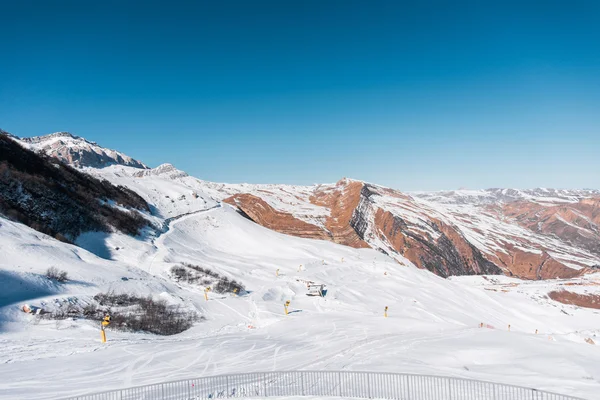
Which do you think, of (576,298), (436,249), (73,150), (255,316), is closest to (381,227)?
(436,249)

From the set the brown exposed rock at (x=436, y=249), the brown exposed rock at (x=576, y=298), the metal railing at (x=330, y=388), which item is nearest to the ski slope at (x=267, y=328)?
the metal railing at (x=330, y=388)

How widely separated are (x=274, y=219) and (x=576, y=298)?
61.4 metres

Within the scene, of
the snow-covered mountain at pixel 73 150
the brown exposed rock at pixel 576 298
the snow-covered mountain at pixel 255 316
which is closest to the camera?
the snow-covered mountain at pixel 255 316

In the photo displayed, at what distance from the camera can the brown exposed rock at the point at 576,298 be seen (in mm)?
58594

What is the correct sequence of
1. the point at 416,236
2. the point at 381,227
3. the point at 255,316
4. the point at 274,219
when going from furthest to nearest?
1. the point at 416,236
2. the point at 381,227
3. the point at 274,219
4. the point at 255,316

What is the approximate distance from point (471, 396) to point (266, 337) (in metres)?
12.0

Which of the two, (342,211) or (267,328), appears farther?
(342,211)

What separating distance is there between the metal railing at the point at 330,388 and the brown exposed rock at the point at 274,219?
199 feet

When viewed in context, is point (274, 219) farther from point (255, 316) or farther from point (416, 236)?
point (255, 316)

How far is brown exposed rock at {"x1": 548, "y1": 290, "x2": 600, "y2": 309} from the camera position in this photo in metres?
58.6

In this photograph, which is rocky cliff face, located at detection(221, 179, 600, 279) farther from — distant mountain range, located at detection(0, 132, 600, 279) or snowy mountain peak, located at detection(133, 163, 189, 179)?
snowy mountain peak, located at detection(133, 163, 189, 179)

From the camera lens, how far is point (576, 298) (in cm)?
5988

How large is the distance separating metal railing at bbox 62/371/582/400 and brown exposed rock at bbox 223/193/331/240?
60684mm

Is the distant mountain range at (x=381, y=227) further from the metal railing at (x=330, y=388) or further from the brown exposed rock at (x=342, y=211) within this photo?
the metal railing at (x=330, y=388)
